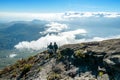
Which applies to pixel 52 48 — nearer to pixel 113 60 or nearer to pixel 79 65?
pixel 79 65

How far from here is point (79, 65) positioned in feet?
130

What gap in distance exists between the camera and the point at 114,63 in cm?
3080

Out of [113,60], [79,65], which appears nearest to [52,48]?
[79,65]

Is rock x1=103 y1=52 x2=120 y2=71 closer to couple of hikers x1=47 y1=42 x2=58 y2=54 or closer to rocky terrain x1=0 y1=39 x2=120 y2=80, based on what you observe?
rocky terrain x1=0 y1=39 x2=120 y2=80

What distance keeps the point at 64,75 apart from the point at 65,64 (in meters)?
4.44

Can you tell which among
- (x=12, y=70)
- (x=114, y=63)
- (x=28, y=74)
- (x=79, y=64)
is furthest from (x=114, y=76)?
(x=12, y=70)

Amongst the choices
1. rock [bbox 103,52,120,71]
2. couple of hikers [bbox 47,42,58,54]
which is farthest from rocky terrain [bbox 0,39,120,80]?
couple of hikers [bbox 47,42,58,54]

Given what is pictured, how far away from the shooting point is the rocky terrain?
32.4m

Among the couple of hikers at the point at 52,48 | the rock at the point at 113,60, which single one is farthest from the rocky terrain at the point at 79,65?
the couple of hikers at the point at 52,48

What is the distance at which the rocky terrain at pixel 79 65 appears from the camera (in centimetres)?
3241

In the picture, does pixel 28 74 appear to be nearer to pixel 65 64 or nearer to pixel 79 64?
pixel 65 64

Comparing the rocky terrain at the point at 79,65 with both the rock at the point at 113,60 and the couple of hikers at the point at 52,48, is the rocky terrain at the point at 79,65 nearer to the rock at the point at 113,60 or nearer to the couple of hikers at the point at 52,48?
the rock at the point at 113,60

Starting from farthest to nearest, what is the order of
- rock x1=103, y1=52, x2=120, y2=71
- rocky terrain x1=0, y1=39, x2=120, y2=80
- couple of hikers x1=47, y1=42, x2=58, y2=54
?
couple of hikers x1=47, y1=42, x2=58, y2=54, rocky terrain x1=0, y1=39, x2=120, y2=80, rock x1=103, y1=52, x2=120, y2=71

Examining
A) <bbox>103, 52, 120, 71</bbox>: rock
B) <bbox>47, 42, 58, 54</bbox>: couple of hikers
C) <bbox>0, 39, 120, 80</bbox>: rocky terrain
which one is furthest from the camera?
<bbox>47, 42, 58, 54</bbox>: couple of hikers
